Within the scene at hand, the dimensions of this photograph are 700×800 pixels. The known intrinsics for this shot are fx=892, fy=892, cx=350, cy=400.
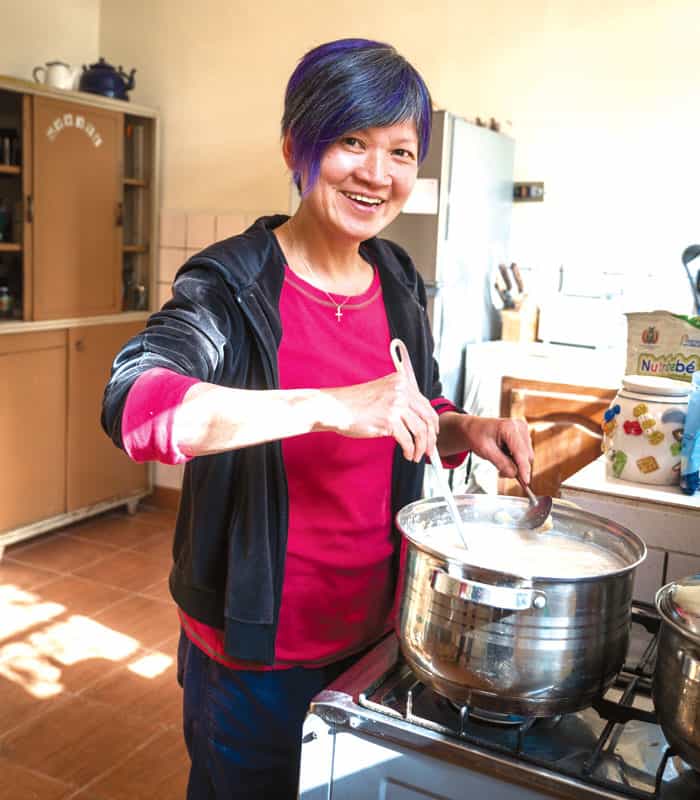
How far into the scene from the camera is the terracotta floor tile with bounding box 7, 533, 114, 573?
142 inches

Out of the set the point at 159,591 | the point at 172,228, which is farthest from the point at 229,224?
the point at 159,591

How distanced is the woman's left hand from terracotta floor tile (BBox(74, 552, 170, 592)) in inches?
96.4

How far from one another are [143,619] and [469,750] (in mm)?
2508

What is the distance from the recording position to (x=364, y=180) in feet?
3.86

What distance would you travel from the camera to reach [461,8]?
11.7 ft

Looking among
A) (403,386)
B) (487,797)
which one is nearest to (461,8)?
(403,386)

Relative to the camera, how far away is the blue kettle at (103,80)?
12.9 ft

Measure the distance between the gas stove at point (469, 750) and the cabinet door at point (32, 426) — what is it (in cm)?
291

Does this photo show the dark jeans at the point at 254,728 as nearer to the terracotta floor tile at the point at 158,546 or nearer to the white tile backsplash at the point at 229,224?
the terracotta floor tile at the point at 158,546

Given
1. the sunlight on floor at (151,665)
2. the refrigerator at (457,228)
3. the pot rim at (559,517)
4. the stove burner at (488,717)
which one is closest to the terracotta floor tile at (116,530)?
the sunlight on floor at (151,665)

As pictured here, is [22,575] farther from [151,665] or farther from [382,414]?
[382,414]

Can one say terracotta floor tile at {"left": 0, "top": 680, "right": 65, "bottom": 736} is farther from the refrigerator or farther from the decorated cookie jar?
the decorated cookie jar

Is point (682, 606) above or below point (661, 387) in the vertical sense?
below

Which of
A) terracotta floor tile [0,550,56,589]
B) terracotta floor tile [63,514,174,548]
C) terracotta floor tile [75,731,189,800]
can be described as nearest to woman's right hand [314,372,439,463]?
terracotta floor tile [75,731,189,800]
